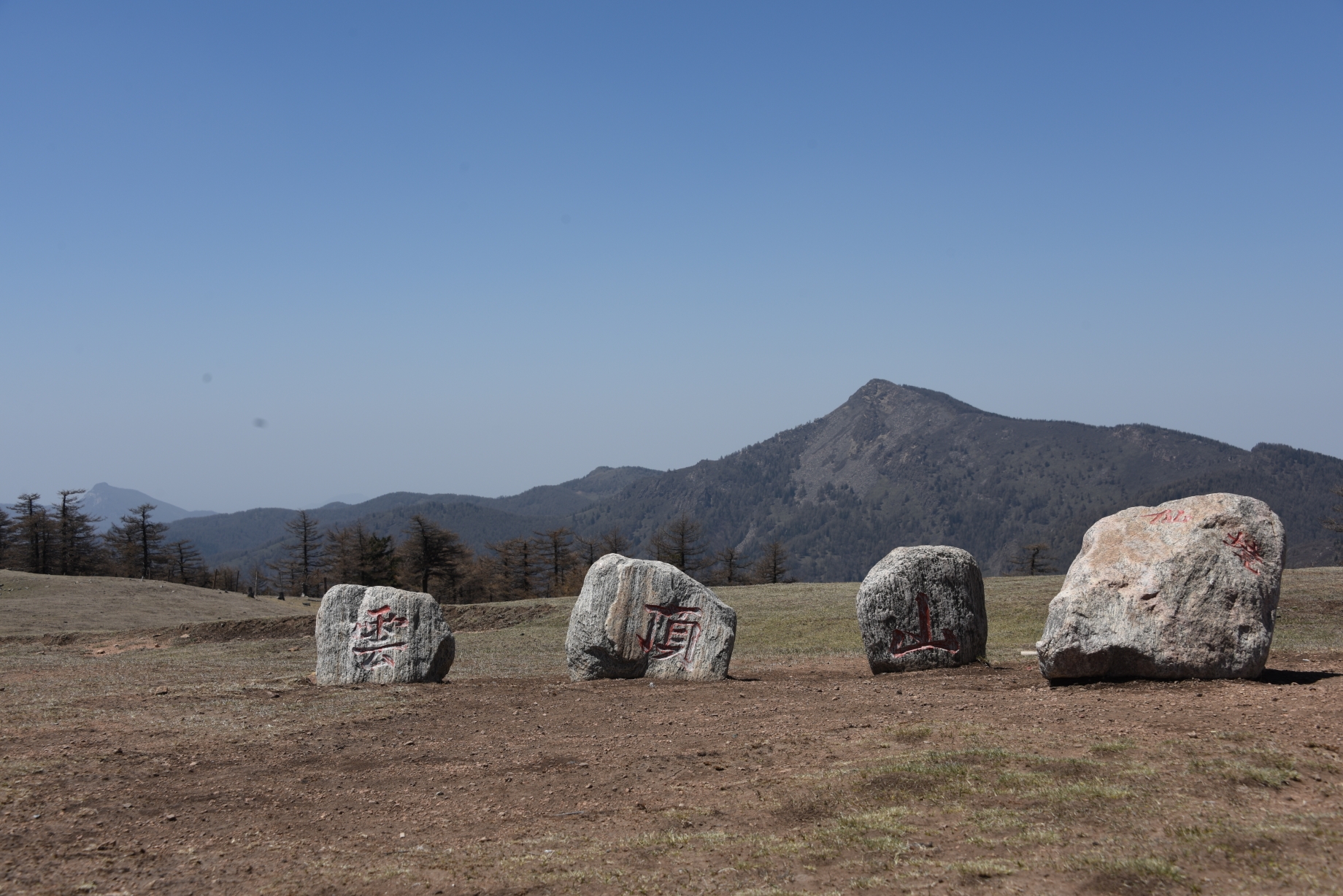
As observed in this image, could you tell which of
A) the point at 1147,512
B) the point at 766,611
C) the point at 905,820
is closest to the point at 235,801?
the point at 905,820

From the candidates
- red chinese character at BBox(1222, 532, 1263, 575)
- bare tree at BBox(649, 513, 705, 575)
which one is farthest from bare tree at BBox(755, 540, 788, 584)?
red chinese character at BBox(1222, 532, 1263, 575)

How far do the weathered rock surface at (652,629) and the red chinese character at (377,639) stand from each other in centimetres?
342

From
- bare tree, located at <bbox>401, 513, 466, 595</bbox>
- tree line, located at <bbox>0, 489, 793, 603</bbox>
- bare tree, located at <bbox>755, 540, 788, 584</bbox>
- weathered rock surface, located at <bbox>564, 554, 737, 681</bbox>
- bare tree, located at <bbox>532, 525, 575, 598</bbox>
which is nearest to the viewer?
weathered rock surface, located at <bbox>564, 554, 737, 681</bbox>

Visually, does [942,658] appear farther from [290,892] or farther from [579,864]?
[290,892]

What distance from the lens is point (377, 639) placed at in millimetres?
16672

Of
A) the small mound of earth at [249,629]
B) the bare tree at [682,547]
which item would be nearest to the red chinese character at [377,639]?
the small mound of earth at [249,629]

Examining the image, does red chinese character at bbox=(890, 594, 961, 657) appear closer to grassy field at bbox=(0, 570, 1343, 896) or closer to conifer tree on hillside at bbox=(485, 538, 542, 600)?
grassy field at bbox=(0, 570, 1343, 896)

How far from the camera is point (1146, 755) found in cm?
821

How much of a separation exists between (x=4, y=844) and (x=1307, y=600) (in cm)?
2976

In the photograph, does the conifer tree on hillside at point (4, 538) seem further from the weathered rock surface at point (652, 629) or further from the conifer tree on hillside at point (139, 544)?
the weathered rock surface at point (652, 629)

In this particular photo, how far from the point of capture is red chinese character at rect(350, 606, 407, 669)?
16625 millimetres

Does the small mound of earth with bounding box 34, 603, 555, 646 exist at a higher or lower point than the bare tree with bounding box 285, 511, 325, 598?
lower

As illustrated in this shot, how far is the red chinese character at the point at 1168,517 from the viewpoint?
12.1m

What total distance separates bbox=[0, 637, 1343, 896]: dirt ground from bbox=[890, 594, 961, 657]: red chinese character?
1492 millimetres
